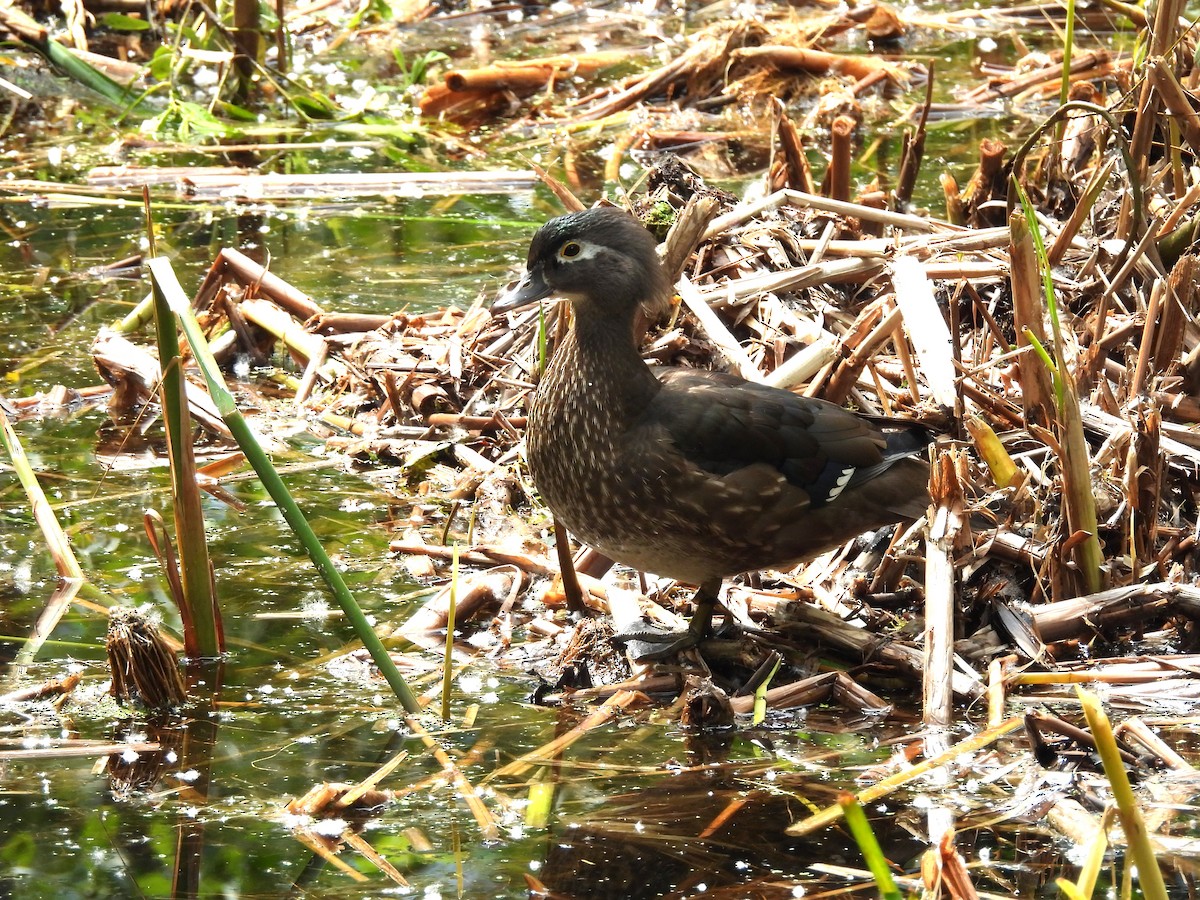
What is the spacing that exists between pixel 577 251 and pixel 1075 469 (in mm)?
1483

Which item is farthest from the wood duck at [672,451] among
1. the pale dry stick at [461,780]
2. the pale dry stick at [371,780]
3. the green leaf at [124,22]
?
the green leaf at [124,22]

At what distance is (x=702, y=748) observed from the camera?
3.41 m

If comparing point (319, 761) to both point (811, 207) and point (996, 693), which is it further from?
point (811, 207)

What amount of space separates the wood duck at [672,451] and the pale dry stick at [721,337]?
1.47ft

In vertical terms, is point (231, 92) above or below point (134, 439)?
above

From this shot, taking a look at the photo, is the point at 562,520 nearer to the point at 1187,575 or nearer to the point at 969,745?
the point at 969,745

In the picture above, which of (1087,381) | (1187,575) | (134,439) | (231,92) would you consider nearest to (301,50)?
(231,92)

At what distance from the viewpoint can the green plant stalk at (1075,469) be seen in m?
3.60

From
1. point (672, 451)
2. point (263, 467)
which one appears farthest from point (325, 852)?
point (672, 451)

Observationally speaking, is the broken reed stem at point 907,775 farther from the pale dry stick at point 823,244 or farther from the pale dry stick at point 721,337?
the pale dry stick at point 823,244

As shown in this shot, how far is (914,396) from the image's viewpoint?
14.8 ft

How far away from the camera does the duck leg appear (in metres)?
3.84

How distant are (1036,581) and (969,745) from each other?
2.87ft

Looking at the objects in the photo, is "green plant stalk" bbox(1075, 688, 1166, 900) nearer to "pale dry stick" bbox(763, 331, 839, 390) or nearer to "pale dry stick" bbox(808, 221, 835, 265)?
"pale dry stick" bbox(763, 331, 839, 390)
